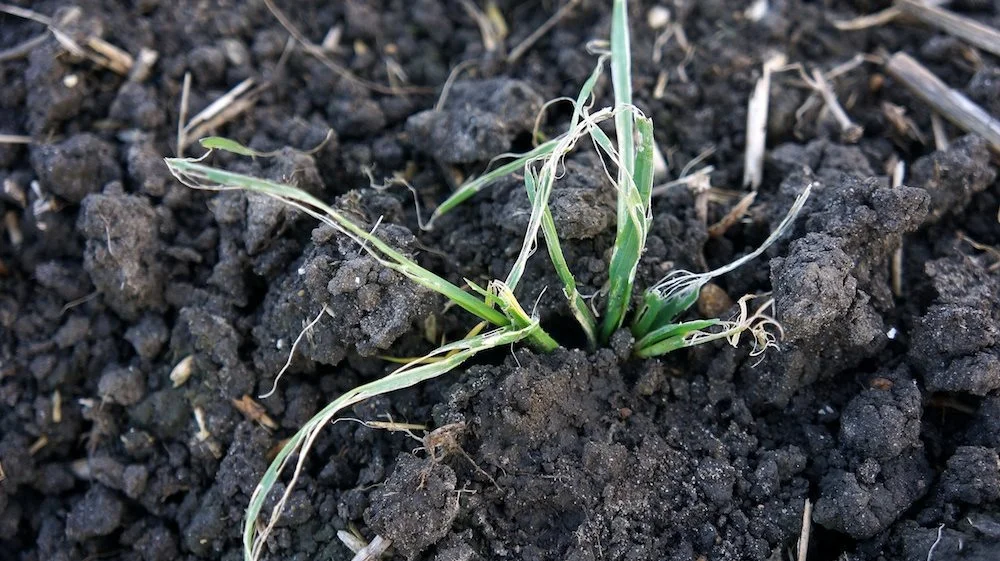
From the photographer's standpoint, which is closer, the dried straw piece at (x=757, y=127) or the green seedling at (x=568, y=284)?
the green seedling at (x=568, y=284)

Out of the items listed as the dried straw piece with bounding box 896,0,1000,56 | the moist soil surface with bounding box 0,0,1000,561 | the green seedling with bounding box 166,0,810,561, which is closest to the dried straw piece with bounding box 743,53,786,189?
the moist soil surface with bounding box 0,0,1000,561

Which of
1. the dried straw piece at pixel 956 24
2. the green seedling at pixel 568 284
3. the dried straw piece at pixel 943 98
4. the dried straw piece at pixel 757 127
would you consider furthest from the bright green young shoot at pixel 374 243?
the dried straw piece at pixel 956 24

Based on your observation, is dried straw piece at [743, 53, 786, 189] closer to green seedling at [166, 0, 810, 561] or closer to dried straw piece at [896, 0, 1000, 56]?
green seedling at [166, 0, 810, 561]

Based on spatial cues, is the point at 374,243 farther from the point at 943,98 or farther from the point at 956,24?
the point at 956,24

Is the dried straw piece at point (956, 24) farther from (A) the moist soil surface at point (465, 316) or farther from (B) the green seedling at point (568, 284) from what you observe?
(B) the green seedling at point (568, 284)

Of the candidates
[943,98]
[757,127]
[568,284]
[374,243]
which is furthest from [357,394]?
[943,98]

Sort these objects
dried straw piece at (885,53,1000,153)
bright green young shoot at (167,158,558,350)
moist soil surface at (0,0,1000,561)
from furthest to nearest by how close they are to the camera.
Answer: dried straw piece at (885,53,1000,153) → moist soil surface at (0,0,1000,561) → bright green young shoot at (167,158,558,350)
